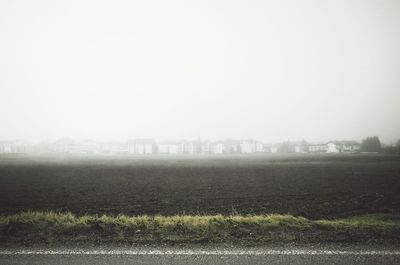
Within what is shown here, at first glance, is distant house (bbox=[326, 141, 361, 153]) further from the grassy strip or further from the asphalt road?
the asphalt road

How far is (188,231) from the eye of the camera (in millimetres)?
5781

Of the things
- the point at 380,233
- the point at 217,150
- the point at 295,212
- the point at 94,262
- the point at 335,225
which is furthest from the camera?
the point at 217,150

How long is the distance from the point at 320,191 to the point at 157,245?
717 inches

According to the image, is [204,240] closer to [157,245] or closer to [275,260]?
[157,245]

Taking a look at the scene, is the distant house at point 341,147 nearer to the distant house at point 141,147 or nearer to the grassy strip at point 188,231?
the distant house at point 141,147

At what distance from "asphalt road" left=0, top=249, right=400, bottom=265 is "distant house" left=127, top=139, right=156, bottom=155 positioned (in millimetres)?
135760

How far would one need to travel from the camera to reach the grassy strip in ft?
17.1

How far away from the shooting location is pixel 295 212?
13.1m

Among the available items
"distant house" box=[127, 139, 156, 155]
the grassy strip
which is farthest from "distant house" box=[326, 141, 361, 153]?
the grassy strip

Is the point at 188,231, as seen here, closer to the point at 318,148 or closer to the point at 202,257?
the point at 202,257

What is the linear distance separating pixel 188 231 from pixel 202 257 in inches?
60.2

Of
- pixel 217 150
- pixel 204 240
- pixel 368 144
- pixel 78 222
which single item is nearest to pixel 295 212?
pixel 204 240

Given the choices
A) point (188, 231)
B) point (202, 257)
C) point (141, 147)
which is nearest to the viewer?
point (202, 257)

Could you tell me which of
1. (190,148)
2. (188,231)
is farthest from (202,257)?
(190,148)
